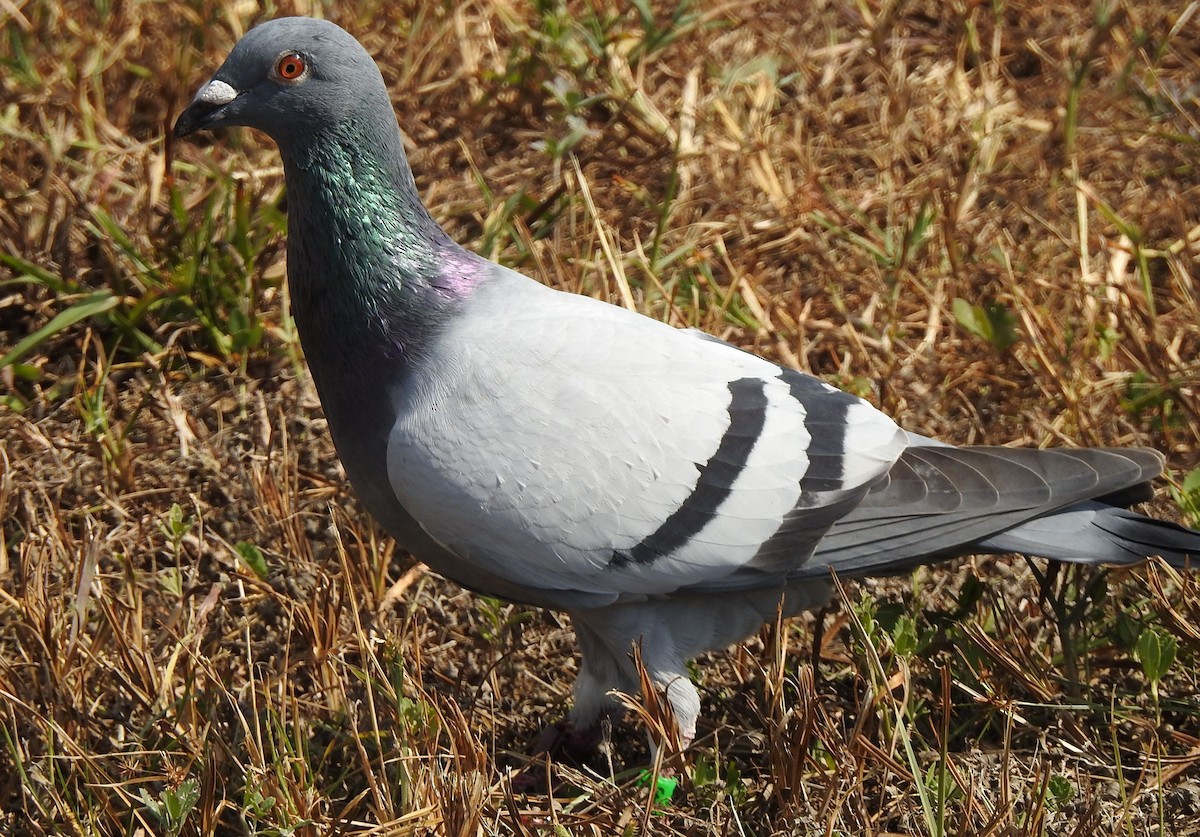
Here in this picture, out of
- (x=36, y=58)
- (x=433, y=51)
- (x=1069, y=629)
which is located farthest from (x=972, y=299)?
(x=36, y=58)

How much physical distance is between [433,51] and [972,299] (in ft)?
7.34

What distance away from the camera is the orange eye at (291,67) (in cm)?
266

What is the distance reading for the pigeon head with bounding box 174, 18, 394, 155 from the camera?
105 inches

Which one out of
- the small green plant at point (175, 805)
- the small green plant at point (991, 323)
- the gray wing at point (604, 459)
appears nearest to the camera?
the small green plant at point (175, 805)

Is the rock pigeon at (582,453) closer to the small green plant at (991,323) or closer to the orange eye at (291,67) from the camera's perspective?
the orange eye at (291,67)

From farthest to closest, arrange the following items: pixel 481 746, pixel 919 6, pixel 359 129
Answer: pixel 919 6
pixel 359 129
pixel 481 746

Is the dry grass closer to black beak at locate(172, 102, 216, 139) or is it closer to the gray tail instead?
the gray tail

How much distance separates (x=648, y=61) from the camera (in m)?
4.88

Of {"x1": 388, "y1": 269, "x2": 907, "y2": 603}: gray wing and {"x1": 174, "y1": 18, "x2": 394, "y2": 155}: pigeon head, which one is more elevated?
{"x1": 174, "y1": 18, "x2": 394, "y2": 155}: pigeon head

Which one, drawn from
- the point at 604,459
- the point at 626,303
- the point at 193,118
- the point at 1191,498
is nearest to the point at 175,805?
the point at 604,459

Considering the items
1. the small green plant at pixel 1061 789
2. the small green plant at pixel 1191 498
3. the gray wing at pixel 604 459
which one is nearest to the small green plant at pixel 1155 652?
the small green plant at pixel 1061 789

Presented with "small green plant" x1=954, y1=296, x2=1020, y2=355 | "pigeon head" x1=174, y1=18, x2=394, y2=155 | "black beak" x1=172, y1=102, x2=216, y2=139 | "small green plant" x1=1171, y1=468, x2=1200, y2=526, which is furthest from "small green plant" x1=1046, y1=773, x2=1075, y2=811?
"black beak" x1=172, y1=102, x2=216, y2=139

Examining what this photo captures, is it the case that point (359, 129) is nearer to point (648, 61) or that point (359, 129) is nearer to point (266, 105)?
point (266, 105)

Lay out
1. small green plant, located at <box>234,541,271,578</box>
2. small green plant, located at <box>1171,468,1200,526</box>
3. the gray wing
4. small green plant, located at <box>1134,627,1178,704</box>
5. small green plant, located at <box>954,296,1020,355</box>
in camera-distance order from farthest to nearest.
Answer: small green plant, located at <box>954,296,1020,355</box>
small green plant, located at <box>234,541,271,578</box>
small green plant, located at <box>1171,468,1200,526</box>
small green plant, located at <box>1134,627,1178,704</box>
the gray wing
